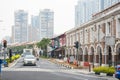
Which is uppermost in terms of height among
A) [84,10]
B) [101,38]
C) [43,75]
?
[84,10]

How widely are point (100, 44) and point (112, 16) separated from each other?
245 inches

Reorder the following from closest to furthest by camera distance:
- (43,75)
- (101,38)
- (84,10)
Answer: (43,75), (101,38), (84,10)

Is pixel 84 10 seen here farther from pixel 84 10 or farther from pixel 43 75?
pixel 43 75

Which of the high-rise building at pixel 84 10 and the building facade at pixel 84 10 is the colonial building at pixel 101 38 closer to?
the high-rise building at pixel 84 10

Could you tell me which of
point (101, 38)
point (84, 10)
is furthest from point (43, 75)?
point (84, 10)

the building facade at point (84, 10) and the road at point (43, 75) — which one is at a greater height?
the building facade at point (84, 10)

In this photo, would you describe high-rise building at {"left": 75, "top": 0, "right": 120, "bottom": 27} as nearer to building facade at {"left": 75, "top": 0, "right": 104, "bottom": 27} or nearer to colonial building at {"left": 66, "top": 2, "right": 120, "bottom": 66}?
building facade at {"left": 75, "top": 0, "right": 104, "bottom": 27}

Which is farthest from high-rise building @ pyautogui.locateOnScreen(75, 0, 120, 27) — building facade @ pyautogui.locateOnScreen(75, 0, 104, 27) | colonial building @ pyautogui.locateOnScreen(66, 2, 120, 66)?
colonial building @ pyautogui.locateOnScreen(66, 2, 120, 66)

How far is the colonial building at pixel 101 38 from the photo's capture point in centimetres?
4390

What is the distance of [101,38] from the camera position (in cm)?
4594

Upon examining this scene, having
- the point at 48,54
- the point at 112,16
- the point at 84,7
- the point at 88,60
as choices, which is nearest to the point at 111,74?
the point at 112,16

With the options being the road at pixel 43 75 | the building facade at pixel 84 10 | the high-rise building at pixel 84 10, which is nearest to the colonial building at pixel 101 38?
the road at pixel 43 75

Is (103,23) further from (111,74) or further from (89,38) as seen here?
(111,74)

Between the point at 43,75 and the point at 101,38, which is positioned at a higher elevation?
the point at 101,38
